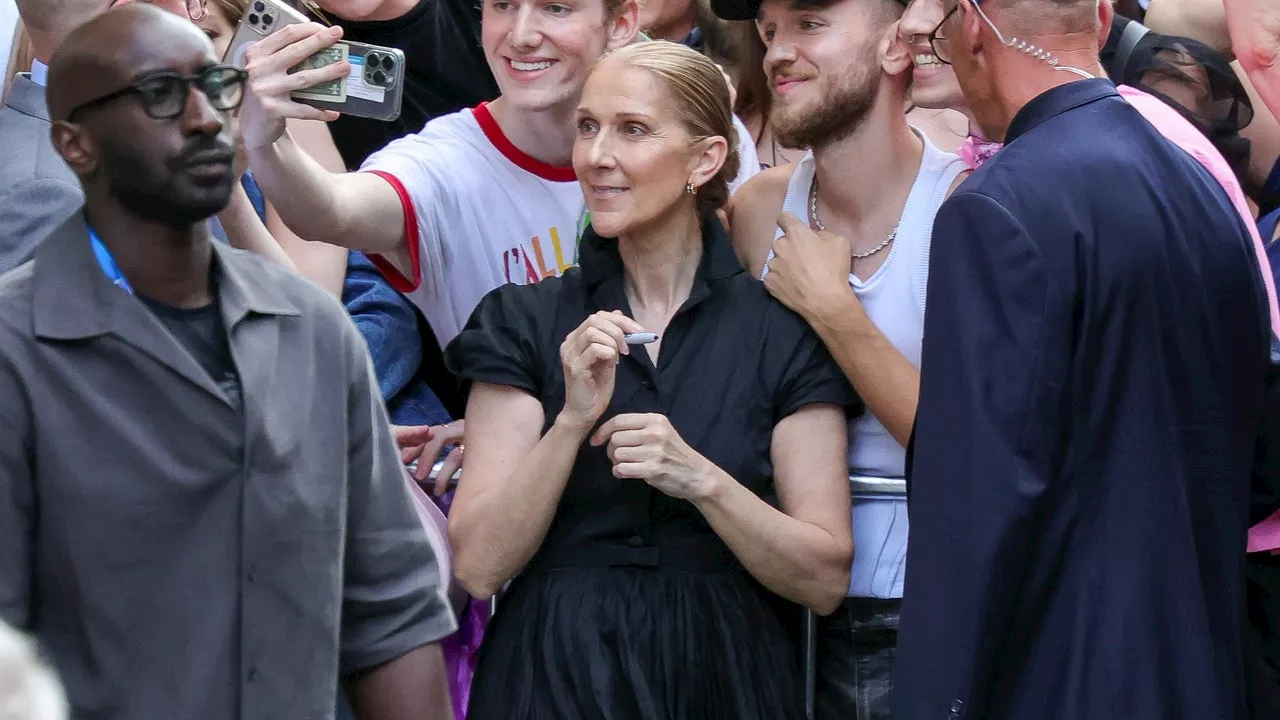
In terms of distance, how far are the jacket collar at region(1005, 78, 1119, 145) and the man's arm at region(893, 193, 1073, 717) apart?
214mm

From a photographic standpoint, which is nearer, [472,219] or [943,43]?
[943,43]

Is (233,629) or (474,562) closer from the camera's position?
(233,629)

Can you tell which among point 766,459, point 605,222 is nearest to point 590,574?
point 766,459

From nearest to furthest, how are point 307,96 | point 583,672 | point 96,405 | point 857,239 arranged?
1. point 96,405
2. point 583,672
3. point 307,96
4. point 857,239

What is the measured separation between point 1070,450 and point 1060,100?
0.55m

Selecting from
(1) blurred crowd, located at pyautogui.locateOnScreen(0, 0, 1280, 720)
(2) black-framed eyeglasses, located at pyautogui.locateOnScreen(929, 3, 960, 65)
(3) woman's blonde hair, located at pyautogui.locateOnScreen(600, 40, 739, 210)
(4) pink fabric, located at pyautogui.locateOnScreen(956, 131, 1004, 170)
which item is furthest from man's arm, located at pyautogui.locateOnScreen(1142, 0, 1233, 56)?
(2) black-framed eyeglasses, located at pyautogui.locateOnScreen(929, 3, 960, 65)

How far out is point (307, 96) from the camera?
3.40 m

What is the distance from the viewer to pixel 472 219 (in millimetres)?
3893

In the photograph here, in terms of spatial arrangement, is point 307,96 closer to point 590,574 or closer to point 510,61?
point 510,61

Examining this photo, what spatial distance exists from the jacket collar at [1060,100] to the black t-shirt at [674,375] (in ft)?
2.53

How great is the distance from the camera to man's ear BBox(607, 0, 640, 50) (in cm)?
413

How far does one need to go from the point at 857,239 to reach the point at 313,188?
113 cm

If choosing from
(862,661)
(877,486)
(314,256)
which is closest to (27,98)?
(314,256)

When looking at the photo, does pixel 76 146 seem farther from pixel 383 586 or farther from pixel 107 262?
pixel 383 586
